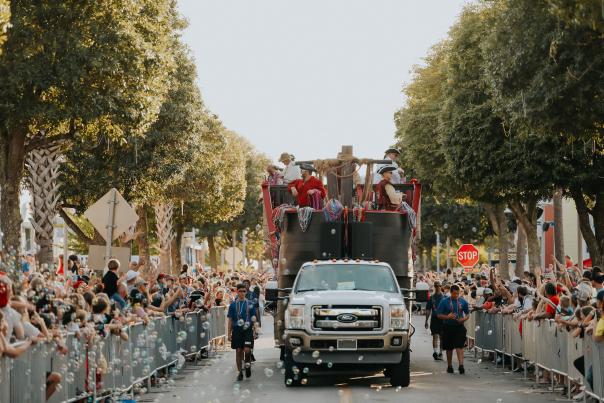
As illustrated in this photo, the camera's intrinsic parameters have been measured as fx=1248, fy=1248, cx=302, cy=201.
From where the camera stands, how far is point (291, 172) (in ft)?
82.6

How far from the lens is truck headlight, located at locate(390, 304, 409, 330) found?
2008cm

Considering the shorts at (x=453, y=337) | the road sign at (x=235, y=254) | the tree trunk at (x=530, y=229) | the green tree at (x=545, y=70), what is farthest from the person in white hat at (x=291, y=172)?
the road sign at (x=235, y=254)

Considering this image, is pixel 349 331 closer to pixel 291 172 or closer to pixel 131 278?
pixel 131 278

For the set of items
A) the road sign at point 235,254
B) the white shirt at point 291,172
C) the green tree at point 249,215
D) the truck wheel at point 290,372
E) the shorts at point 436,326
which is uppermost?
the green tree at point 249,215

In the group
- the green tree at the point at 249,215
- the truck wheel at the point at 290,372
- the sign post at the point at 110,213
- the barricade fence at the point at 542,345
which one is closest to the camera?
the barricade fence at the point at 542,345

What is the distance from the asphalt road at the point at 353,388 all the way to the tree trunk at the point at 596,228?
12.4 meters

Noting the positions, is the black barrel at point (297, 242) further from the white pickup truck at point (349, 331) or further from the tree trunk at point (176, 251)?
the tree trunk at point (176, 251)

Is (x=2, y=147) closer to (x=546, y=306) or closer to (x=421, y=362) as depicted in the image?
(x=421, y=362)

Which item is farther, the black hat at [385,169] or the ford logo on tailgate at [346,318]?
the black hat at [385,169]

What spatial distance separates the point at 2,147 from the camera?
29.6 metres

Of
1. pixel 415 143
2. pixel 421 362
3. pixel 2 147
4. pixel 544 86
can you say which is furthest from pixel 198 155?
pixel 544 86

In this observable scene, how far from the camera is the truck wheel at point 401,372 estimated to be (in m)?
20.5

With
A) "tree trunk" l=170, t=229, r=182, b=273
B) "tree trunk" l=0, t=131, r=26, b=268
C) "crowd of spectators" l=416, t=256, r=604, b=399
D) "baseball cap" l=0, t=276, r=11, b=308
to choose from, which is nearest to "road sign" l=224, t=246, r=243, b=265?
"tree trunk" l=170, t=229, r=182, b=273

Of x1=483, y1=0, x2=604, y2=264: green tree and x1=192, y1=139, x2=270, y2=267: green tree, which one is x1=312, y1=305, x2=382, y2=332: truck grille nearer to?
x1=483, y1=0, x2=604, y2=264: green tree
